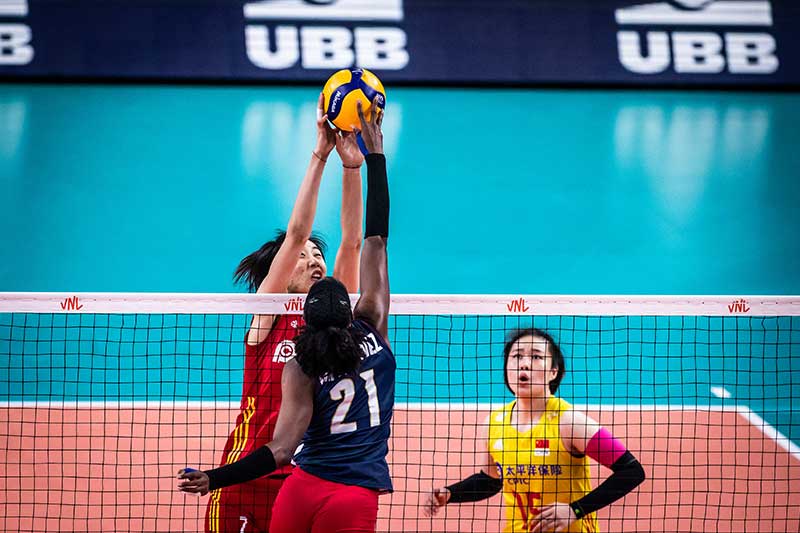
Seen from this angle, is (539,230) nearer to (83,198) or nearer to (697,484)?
(697,484)

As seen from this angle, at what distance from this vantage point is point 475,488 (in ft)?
17.1

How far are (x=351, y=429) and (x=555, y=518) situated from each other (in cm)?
140

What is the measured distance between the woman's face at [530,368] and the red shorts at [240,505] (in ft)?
4.64

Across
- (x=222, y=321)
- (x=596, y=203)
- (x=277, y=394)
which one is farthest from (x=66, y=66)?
(x=277, y=394)

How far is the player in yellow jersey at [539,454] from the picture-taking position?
15.8ft

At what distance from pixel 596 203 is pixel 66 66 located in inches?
298

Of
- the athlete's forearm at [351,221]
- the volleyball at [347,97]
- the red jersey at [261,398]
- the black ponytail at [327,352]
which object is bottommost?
the red jersey at [261,398]

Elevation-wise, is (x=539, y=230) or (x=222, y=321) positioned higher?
(x=539, y=230)

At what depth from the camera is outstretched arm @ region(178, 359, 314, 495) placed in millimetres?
3709

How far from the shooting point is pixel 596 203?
11.5 meters

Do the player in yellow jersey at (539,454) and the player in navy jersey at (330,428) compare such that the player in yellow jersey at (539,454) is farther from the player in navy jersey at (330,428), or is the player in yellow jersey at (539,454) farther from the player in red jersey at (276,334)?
the player in navy jersey at (330,428)

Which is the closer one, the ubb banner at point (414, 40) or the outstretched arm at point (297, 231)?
the outstretched arm at point (297, 231)

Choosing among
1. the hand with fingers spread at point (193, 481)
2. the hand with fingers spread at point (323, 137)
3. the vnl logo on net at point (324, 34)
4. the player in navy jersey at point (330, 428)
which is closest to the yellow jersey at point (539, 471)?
the player in navy jersey at point (330, 428)

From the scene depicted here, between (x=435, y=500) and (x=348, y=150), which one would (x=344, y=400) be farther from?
(x=348, y=150)
